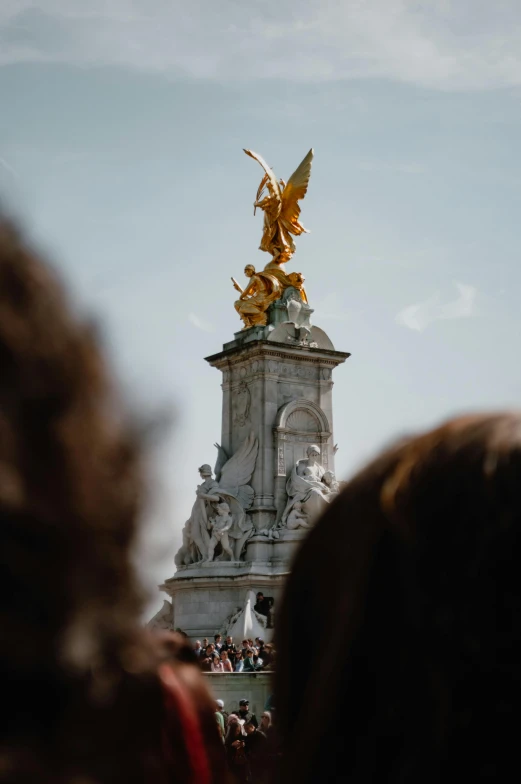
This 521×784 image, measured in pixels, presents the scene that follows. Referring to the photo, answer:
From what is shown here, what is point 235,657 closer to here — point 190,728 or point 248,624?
point 248,624

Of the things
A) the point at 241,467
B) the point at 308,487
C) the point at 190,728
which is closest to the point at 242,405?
the point at 241,467

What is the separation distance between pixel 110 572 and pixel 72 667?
0.36ft

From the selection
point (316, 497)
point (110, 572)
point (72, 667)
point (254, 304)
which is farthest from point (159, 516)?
point (254, 304)

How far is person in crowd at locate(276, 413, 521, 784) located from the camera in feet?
3.91

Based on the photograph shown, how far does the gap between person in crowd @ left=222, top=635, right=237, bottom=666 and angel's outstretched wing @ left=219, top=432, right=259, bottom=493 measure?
4341 millimetres

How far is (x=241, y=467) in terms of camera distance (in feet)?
82.9

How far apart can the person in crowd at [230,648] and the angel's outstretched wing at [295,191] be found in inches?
447

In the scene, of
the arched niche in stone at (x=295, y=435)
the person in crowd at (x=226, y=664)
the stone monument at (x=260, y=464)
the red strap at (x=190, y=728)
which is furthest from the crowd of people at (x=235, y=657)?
the red strap at (x=190, y=728)

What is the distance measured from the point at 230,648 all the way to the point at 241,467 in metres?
5.53

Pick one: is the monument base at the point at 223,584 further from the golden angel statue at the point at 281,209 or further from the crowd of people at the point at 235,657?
the golden angel statue at the point at 281,209

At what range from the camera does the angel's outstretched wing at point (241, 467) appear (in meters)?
25.2

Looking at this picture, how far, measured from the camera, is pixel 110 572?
121 centimetres

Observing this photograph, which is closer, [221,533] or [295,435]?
[221,533]

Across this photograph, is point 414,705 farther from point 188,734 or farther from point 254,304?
point 254,304
